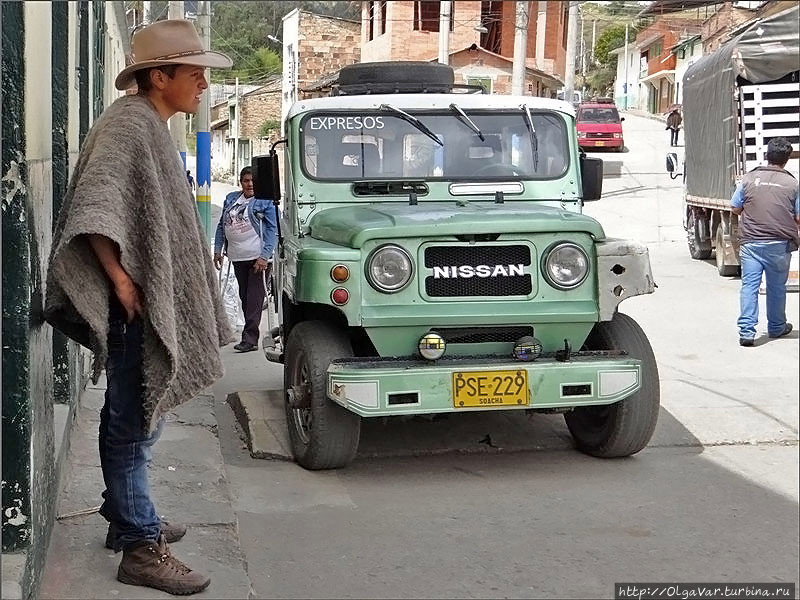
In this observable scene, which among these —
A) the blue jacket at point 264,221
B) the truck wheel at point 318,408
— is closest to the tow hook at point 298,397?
the truck wheel at point 318,408

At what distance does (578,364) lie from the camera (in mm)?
5199

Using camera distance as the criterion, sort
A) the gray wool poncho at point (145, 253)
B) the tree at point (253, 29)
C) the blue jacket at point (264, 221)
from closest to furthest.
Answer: the gray wool poncho at point (145, 253)
the blue jacket at point (264, 221)
the tree at point (253, 29)

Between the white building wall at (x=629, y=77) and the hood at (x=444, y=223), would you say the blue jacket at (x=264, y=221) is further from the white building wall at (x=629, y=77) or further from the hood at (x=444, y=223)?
the white building wall at (x=629, y=77)

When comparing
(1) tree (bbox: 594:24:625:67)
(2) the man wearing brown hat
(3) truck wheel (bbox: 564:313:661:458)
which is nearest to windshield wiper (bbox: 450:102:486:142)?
(3) truck wheel (bbox: 564:313:661:458)

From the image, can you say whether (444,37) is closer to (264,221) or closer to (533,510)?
(264,221)

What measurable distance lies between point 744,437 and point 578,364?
1.61m

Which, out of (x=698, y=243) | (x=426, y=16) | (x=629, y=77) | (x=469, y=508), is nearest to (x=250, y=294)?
(x=469, y=508)

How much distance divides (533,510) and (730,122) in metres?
10.7

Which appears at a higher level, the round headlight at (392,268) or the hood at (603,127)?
the hood at (603,127)

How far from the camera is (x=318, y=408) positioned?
205 inches

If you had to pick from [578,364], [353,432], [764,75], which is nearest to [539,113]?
[578,364]

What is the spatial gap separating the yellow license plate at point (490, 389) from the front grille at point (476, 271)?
1.37ft

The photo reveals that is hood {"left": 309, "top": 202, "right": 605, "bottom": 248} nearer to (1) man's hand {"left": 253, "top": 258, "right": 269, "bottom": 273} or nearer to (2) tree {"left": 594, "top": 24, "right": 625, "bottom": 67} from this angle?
(1) man's hand {"left": 253, "top": 258, "right": 269, "bottom": 273}

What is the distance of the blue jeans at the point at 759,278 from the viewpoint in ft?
28.4
